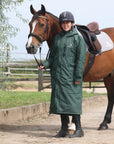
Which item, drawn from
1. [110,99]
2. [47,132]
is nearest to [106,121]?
[110,99]

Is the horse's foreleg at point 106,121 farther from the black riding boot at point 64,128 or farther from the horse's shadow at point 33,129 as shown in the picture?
the black riding boot at point 64,128

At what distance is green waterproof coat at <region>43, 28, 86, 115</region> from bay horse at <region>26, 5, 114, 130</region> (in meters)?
0.35

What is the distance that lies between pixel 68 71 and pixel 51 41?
0.74 meters

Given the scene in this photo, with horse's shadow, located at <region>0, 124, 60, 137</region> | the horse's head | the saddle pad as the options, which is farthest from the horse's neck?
horse's shadow, located at <region>0, 124, 60, 137</region>

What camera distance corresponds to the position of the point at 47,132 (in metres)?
7.16

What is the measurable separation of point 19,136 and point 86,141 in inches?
48.7

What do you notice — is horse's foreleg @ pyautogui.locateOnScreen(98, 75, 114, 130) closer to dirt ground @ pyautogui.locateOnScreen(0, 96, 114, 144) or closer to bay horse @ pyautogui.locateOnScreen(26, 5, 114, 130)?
bay horse @ pyautogui.locateOnScreen(26, 5, 114, 130)

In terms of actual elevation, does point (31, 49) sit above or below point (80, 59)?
above

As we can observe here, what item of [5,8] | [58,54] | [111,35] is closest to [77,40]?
[58,54]

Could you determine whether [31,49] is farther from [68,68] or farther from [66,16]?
[66,16]

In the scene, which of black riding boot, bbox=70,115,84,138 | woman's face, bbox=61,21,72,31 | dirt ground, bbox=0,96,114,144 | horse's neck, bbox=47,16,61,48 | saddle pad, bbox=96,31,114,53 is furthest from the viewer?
saddle pad, bbox=96,31,114,53

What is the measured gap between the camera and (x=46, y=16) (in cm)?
661

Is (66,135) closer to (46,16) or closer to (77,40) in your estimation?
(77,40)

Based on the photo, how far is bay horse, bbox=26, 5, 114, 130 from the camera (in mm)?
6395
